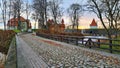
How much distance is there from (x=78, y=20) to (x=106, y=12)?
48.5 meters

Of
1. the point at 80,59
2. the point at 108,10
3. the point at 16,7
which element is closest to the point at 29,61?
the point at 80,59

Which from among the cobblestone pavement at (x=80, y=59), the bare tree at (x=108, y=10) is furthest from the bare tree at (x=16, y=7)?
the cobblestone pavement at (x=80, y=59)

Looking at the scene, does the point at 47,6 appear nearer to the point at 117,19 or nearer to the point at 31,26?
the point at 117,19

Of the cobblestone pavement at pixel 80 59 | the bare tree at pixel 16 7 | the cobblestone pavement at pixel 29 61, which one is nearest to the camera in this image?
the cobblestone pavement at pixel 29 61

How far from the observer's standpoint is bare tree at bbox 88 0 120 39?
2619 cm

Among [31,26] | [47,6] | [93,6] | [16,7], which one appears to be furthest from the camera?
[31,26]

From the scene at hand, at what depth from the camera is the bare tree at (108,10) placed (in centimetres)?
2619

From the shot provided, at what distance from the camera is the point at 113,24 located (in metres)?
27.5

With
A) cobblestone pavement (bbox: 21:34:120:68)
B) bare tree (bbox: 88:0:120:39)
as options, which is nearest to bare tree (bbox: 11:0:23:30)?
bare tree (bbox: 88:0:120:39)

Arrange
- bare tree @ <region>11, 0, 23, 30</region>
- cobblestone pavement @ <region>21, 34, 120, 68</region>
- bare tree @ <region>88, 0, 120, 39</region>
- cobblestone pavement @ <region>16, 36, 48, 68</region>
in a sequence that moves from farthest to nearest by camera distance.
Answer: bare tree @ <region>11, 0, 23, 30</region> → bare tree @ <region>88, 0, 120, 39</region> → cobblestone pavement @ <region>21, 34, 120, 68</region> → cobblestone pavement @ <region>16, 36, 48, 68</region>

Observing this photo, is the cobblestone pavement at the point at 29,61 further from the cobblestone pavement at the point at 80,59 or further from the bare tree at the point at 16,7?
the bare tree at the point at 16,7

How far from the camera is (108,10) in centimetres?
2666

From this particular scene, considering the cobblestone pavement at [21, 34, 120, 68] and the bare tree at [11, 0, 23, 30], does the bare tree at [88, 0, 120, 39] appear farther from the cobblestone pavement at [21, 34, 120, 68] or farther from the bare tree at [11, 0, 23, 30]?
the bare tree at [11, 0, 23, 30]

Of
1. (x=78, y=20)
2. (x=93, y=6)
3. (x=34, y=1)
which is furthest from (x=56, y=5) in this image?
(x=93, y=6)
